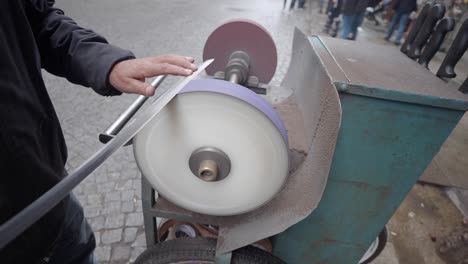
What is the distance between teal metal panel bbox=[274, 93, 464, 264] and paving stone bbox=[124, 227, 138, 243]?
1.10 m

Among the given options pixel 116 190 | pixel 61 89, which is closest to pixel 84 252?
pixel 116 190

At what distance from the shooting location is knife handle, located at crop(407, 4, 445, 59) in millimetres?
1245

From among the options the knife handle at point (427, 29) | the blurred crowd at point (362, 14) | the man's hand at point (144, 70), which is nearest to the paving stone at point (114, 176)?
the man's hand at point (144, 70)

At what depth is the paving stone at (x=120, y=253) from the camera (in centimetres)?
184

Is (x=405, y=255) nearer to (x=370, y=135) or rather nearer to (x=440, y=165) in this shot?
(x=440, y=165)

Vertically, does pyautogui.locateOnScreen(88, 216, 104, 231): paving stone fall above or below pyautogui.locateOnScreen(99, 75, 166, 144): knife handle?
below

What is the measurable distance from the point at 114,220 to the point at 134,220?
5.8 inches

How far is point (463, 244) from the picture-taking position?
2092 mm

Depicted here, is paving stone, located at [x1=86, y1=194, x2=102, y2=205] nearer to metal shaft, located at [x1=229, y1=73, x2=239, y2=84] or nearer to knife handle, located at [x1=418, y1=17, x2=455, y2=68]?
metal shaft, located at [x1=229, y1=73, x2=239, y2=84]

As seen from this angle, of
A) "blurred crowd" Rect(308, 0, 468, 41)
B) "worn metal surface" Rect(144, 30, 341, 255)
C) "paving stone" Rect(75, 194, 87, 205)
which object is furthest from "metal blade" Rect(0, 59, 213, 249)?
"blurred crowd" Rect(308, 0, 468, 41)

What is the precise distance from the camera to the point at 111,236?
6.41ft

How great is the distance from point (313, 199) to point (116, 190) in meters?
1.88

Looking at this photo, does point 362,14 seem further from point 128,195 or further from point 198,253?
point 198,253

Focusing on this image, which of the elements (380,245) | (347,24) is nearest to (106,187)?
(380,245)
